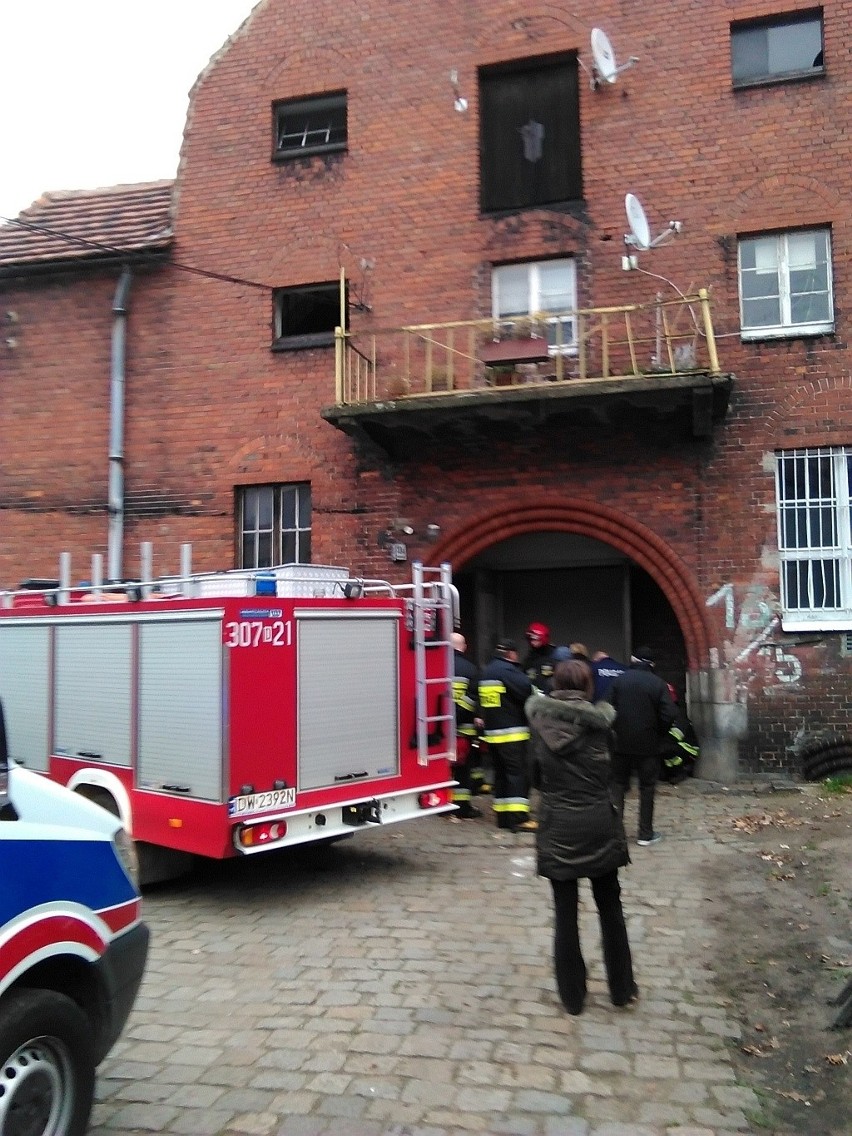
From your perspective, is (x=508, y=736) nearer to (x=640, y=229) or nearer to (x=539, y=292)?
(x=539, y=292)

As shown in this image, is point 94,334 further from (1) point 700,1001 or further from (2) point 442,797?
(1) point 700,1001

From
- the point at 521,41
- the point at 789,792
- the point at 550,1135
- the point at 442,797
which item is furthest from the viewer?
the point at 521,41

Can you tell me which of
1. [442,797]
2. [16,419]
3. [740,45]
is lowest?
[442,797]

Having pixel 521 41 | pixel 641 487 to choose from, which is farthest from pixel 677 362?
pixel 521 41

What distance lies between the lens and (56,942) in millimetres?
3219

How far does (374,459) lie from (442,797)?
5728 mm

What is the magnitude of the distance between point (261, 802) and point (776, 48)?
10.9 metres

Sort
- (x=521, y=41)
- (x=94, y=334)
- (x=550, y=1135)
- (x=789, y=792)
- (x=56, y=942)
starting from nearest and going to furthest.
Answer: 1. (x=56, y=942)
2. (x=550, y=1135)
3. (x=789, y=792)
4. (x=521, y=41)
5. (x=94, y=334)

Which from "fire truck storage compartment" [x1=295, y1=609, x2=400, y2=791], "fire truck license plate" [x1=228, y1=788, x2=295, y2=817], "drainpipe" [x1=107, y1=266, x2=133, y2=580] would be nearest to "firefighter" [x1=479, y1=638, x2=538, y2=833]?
"fire truck storage compartment" [x1=295, y1=609, x2=400, y2=791]

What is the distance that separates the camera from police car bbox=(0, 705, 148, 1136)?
3.05 meters

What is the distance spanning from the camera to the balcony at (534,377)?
1073 centimetres

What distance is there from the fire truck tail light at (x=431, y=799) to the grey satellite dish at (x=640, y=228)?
7.04 meters

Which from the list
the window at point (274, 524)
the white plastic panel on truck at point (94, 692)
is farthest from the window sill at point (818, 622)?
the white plastic panel on truck at point (94, 692)

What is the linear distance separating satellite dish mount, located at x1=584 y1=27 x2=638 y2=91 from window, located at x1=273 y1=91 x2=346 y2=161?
3414 mm
